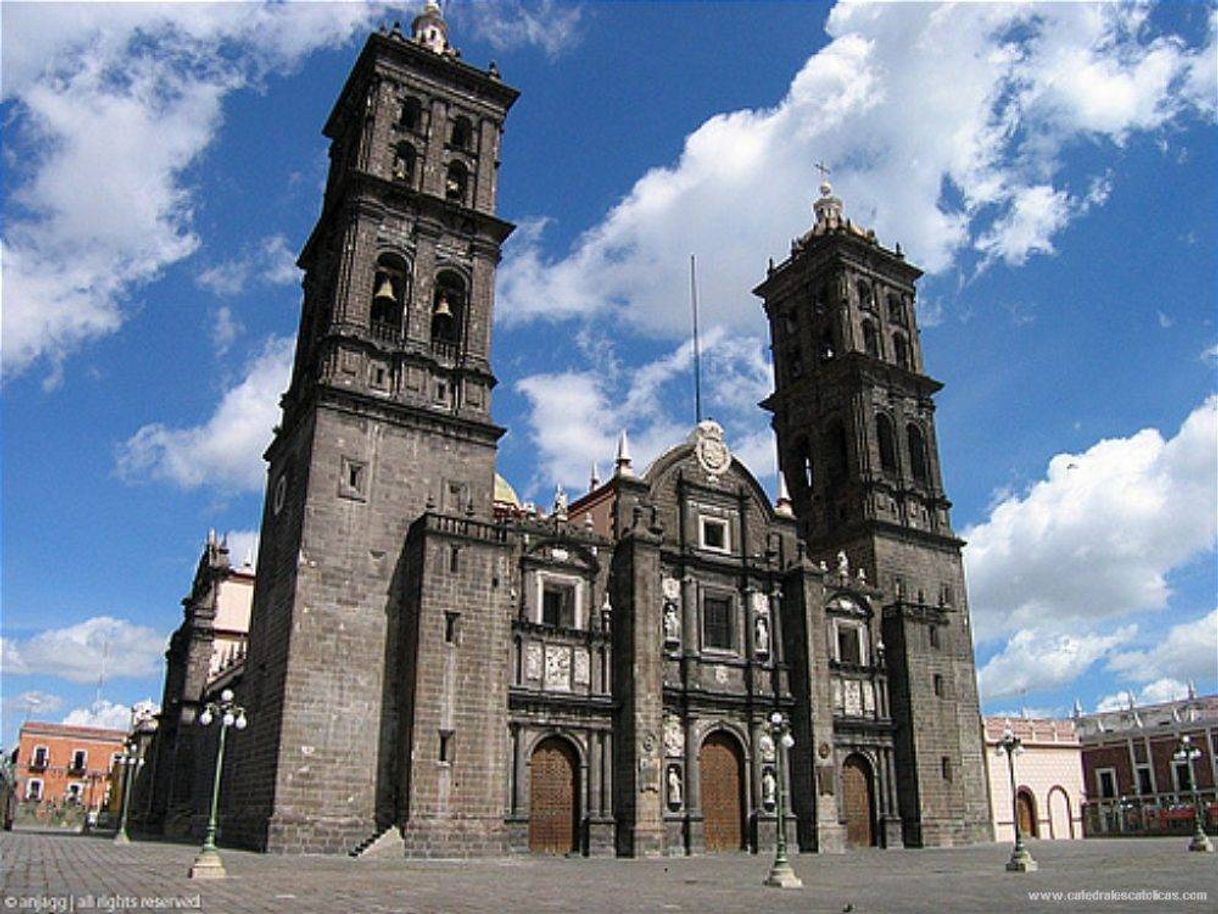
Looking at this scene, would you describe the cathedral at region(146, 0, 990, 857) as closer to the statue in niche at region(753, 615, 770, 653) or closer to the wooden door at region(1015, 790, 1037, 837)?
the statue in niche at region(753, 615, 770, 653)

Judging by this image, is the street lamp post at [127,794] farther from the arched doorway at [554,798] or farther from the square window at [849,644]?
the square window at [849,644]

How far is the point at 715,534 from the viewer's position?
37031mm

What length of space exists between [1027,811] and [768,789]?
17526 millimetres

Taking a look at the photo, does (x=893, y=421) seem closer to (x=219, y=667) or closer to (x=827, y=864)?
(x=827, y=864)

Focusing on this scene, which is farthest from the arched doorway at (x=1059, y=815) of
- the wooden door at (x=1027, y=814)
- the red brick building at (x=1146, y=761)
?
the red brick building at (x=1146, y=761)

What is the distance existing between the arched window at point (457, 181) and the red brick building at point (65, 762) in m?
Answer: 72.7

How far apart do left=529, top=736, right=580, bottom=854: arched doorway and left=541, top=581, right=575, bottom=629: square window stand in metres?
3.72

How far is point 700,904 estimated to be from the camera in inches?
579

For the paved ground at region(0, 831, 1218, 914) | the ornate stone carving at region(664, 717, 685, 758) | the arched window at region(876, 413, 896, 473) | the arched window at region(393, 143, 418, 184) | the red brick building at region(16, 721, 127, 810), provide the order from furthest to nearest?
the red brick building at region(16, 721, 127, 810) < the arched window at region(876, 413, 896, 473) < the arched window at region(393, 143, 418, 184) < the ornate stone carving at region(664, 717, 685, 758) < the paved ground at region(0, 831, 1218, 914)

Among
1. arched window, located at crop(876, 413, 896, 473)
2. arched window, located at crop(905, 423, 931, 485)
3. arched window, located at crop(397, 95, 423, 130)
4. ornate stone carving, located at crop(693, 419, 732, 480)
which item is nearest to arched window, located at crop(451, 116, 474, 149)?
arched window, located at crop(397, 95, 423, 130)

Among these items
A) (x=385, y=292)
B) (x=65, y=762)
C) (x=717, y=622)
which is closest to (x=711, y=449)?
(x=717, y=622)

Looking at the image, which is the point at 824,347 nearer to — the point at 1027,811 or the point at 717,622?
the point at 717,622

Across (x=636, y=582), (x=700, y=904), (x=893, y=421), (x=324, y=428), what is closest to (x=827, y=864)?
(x=636, y=582)

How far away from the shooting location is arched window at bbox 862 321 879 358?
150 ft
